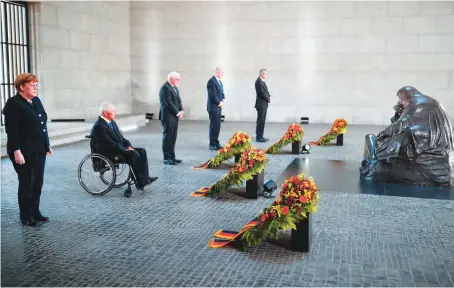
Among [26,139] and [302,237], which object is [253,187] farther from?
[26,139]

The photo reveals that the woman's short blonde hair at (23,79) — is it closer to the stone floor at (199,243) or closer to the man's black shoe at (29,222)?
the man's black shoe at (29,222)

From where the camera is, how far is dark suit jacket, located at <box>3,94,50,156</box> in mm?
5301

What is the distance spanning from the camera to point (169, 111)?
9.38m

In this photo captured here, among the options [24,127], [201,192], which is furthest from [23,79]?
[201,192]

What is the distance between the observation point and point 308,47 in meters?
17.4

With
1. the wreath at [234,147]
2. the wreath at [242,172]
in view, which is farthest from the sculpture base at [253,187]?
the wreath at [234,147]

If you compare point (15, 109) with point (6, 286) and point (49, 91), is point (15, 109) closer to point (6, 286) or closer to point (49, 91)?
point (6, 286)

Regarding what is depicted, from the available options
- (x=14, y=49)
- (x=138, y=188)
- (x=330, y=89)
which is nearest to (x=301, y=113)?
(x=330, y=89)

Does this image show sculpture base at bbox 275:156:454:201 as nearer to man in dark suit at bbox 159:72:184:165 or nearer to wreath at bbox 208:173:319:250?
man in dark suit at bbox 159:72:184:165

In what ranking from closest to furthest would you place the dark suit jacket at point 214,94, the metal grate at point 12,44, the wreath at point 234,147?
the wreath at point 234,147, the dark suit jacket at point 214,94, the metal grate at point 12,44

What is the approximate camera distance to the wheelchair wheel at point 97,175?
A: 22.5ft

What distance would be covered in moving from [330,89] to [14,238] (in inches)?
547

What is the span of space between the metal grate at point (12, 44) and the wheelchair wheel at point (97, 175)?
6455 mm

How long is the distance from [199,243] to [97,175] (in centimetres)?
314
